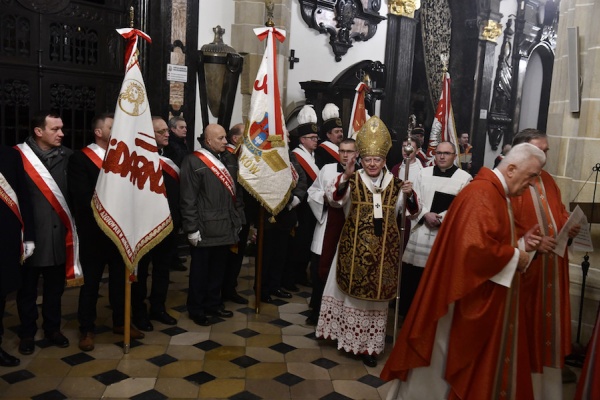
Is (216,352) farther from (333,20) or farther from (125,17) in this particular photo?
(333,20)

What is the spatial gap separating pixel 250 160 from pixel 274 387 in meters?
1.91

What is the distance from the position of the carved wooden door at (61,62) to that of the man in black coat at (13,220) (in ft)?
7.62

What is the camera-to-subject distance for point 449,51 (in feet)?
42.3

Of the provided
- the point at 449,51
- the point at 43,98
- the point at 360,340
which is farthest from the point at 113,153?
the point at 449,51

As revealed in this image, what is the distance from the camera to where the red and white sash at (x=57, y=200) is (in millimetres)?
4029

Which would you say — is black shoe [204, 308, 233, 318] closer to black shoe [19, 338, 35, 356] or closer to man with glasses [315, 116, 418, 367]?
man with glasses [315, 116, 418, 367]

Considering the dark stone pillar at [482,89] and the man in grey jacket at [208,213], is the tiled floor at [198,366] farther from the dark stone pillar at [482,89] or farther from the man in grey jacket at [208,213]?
the dark stone pillar at [482,89]

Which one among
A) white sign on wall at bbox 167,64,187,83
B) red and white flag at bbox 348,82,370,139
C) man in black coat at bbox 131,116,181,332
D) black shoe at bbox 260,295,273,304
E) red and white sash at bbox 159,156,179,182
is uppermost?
white sign on wall at bbox 167,64,187,83

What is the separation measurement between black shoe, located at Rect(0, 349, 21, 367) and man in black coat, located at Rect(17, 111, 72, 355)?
160 mm

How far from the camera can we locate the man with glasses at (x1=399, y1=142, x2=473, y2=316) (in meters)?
4.84

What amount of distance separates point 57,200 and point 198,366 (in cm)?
152

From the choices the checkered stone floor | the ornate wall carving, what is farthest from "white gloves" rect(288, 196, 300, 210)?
the ornate wall carving

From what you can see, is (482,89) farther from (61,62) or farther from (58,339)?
(58,339)

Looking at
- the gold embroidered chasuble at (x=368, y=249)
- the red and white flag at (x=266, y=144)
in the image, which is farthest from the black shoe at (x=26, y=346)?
the gold embroidered chasuble at (x=368, y=249)
